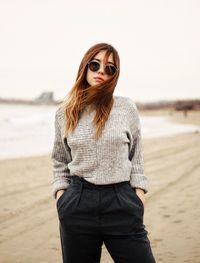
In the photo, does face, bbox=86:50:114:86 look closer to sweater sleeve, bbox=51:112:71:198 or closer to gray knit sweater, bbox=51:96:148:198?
gray knit sweater, bbox=51:96:148:198

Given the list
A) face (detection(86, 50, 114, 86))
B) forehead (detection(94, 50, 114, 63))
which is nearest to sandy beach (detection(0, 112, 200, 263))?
face (detection(86, 50, 114, 86))

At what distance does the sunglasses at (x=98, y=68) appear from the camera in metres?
2.34

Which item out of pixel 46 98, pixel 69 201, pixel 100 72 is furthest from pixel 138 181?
pixel 46 98

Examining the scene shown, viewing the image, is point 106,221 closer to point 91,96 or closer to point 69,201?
point 69,201

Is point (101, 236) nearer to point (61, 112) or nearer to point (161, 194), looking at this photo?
point (61, 112)

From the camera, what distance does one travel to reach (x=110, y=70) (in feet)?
7.72

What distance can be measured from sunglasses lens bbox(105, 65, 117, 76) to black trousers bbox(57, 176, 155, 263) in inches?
27.8

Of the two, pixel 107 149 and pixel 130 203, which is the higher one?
pixel 107 149

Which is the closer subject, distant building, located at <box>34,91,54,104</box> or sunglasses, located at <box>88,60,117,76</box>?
sunglasses, located at <box>88,60,117,76</box>

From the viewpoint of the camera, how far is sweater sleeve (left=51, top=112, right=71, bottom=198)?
7.68 feet

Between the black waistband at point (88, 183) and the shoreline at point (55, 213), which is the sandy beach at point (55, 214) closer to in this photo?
the shoreline at point (55, 213)

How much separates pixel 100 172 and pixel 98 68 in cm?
67

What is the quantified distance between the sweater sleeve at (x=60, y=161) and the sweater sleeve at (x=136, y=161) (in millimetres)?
420

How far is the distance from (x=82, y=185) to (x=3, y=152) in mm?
8816
